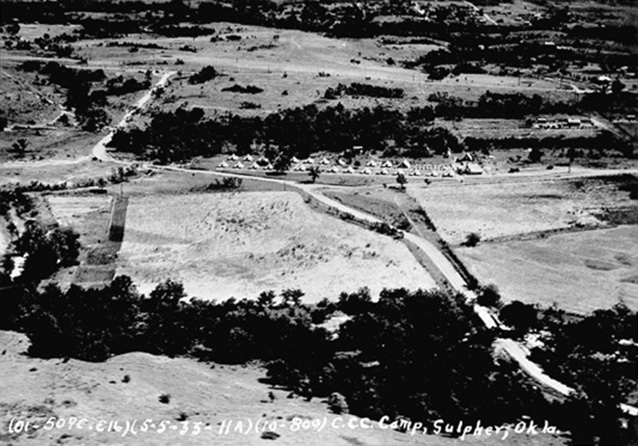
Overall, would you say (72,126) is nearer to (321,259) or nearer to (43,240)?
(43,240)

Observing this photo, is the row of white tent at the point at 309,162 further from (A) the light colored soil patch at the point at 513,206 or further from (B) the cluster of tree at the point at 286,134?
(A) the light colored soil patch at the point at 513,206

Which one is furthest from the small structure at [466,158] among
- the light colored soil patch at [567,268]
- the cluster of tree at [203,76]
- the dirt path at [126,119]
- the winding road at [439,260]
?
Answer: the cluster of tree at [203,76]

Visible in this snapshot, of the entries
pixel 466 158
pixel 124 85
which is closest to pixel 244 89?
pixel 124 85

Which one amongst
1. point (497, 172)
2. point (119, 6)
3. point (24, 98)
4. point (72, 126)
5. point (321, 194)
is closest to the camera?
point (321, 194)

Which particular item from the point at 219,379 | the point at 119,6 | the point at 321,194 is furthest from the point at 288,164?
the point at 119,6

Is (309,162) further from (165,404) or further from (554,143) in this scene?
(165,404)

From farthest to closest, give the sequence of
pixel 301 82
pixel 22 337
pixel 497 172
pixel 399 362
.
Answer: pixel 301 82
pixel 497 172
pixel 22 337
pixel 399 362

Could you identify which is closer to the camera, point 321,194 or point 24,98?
point 321,194
